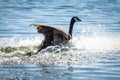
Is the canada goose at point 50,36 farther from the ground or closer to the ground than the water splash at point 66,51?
farther from the ground

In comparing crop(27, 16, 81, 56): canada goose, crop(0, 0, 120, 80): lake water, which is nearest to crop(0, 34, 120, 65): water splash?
crop(0, 0, 120, 80): lake water

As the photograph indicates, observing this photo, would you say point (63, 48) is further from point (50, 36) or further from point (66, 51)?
point (50, 36)

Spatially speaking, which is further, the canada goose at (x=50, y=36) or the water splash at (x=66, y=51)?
the canada goose at (x=50, y=36)

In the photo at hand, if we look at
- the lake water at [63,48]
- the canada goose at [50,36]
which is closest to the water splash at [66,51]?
the lake water at [63,48]

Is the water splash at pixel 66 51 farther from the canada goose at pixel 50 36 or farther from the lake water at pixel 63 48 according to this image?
the canada goose at pixel 50 36

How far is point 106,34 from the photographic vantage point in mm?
22922

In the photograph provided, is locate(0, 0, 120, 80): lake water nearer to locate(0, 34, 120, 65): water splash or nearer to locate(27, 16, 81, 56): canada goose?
locate(0, 34, 120, 65): water splash

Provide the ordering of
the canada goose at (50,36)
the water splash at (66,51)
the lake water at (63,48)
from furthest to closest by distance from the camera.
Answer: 1. the canada goose at (50,36)
2. the water splash at (66,51)
3. the lake water at (63,48)

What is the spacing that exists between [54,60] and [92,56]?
146cm

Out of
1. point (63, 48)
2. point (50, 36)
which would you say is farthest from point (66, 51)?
point (50, 36)

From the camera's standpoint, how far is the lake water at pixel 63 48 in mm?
14586

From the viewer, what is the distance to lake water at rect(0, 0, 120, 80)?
47.9 ft

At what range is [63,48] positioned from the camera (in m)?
18.5

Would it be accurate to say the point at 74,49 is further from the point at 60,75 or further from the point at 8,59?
the point at 60,75
